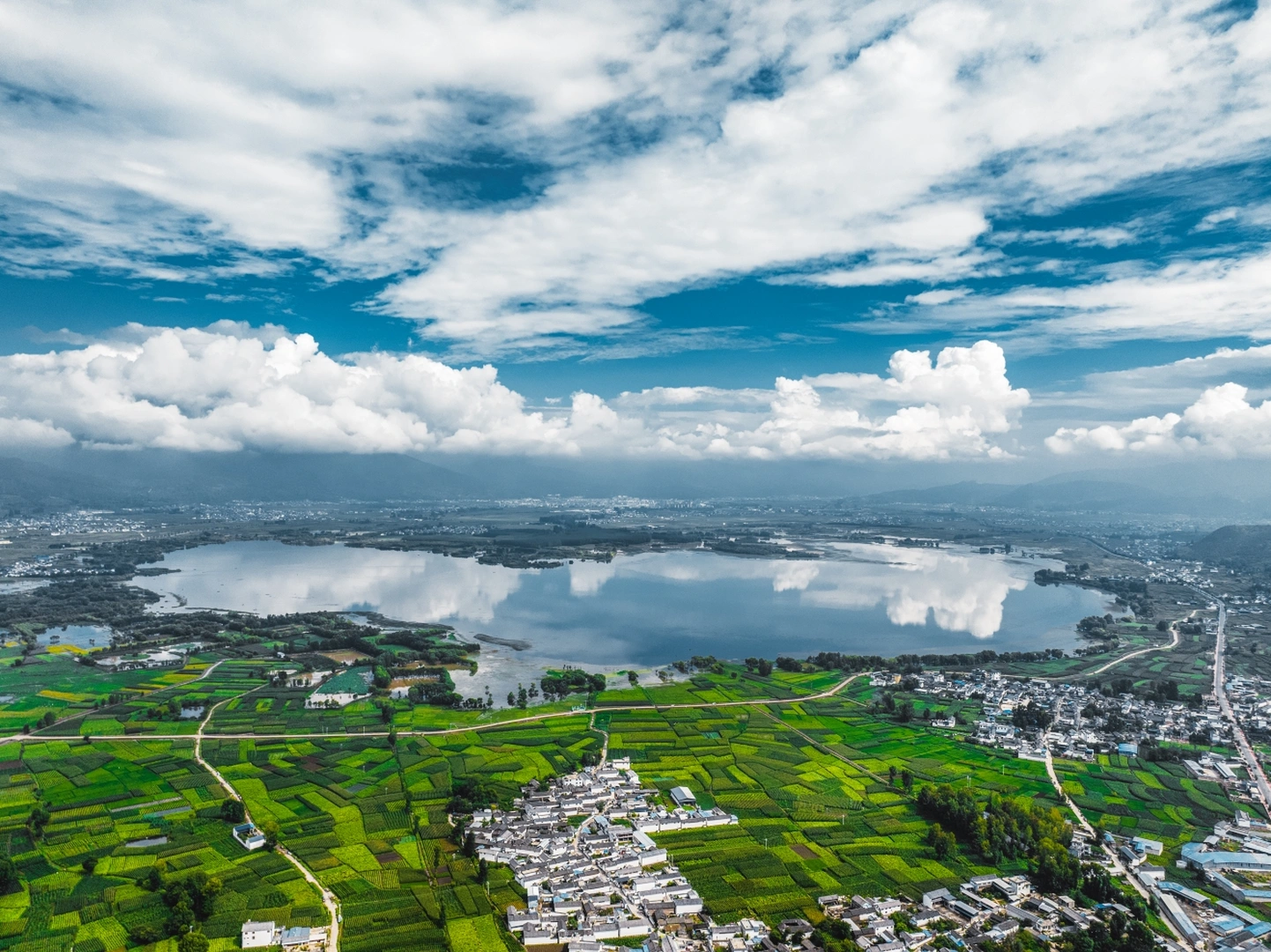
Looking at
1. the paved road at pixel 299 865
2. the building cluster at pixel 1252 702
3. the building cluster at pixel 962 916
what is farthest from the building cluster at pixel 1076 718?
the paved road at pixel 299 865

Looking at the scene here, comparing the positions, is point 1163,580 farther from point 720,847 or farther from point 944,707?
point 720,847

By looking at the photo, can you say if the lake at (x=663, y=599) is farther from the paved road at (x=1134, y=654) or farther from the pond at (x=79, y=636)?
the pond at (x=79, y=636)

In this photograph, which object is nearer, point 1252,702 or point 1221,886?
point 1221,886

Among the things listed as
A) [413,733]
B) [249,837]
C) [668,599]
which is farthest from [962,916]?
[668,599]

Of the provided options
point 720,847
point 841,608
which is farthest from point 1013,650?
point 720,847

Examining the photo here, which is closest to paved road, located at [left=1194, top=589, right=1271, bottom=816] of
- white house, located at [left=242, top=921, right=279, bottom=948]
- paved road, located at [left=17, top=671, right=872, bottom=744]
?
paved road, located at [left=17, top=671, right=872, bottom=744]

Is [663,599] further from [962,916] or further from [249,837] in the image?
[962,916]

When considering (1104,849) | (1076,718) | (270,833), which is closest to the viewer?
(1104,849)
